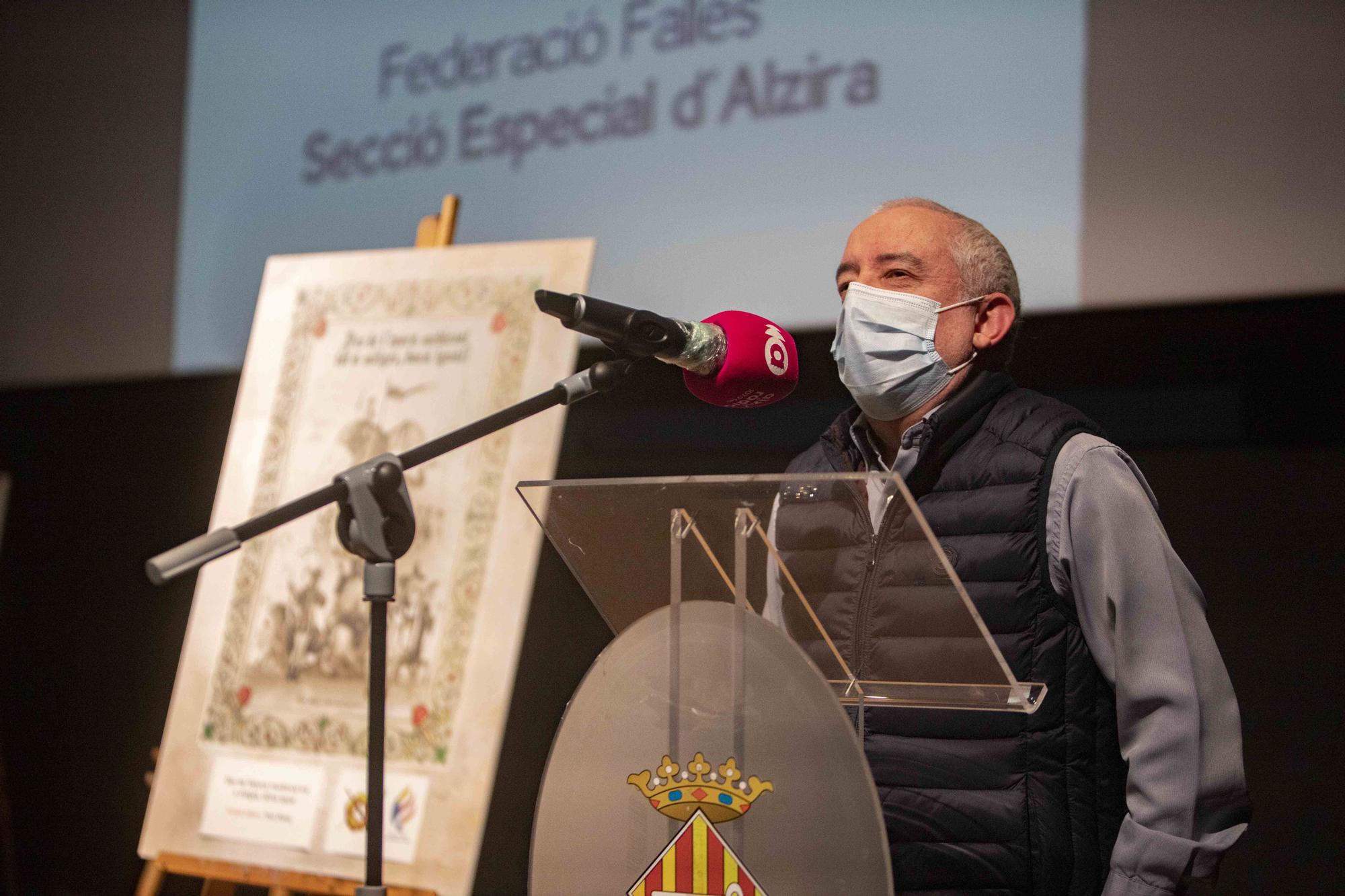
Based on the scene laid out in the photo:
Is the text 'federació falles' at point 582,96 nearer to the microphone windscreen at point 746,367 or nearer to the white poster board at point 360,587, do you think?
the white poster board at point 360,587

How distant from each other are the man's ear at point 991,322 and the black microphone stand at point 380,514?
600mm

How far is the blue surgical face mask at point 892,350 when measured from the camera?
1.63 metres

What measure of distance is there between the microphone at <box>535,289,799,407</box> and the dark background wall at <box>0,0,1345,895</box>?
4.04 ft

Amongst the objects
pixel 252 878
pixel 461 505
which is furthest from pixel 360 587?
pixel 252 878

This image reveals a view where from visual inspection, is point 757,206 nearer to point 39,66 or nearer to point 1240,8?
point 1240,8

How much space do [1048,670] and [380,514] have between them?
2.65ft

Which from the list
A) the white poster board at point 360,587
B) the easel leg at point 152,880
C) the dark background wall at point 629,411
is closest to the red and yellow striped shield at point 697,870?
the white poster board at point 360,587

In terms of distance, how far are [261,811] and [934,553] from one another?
195 centimetres

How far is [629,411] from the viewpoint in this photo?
308cm

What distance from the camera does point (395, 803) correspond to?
2.43m

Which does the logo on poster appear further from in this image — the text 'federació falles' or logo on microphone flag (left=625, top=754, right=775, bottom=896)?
the text 'federació falles'

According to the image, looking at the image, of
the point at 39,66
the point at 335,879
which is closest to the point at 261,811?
the point at 335,879

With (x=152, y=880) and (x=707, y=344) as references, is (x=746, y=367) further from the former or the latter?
(x=152, y=880)

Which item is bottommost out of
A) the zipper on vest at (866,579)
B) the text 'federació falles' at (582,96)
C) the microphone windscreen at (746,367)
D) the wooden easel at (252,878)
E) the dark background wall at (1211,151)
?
the wooden easel at (252,878)
